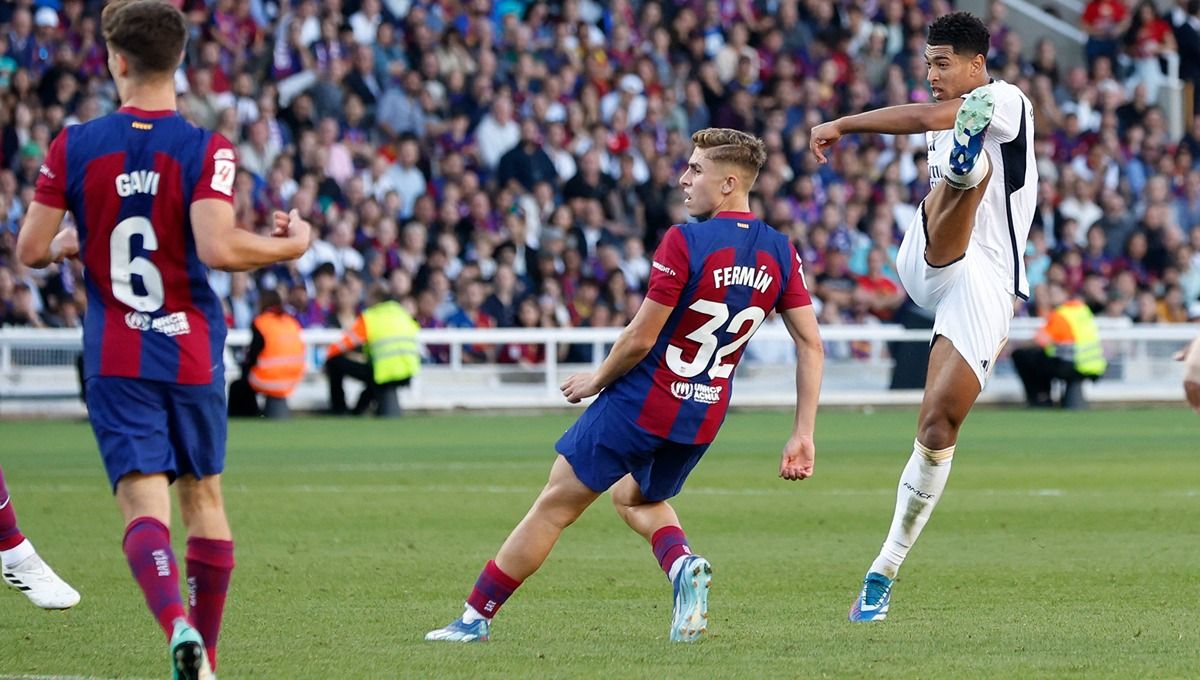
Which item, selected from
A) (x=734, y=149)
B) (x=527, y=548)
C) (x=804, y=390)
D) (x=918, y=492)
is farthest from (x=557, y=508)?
(x=918, y=492)

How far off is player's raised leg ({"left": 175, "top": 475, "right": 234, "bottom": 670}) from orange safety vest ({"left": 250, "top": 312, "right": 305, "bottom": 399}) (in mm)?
13328

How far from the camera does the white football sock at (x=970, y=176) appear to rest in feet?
24.7

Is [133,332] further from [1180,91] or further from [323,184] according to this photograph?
[1180,91]

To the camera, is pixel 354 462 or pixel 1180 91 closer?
pixel 354 462

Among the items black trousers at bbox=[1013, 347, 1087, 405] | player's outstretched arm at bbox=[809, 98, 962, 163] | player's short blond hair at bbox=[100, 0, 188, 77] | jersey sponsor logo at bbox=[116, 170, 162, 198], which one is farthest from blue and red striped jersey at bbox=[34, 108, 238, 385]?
black trousers at bbox=[1013, 347, 1087, 405]

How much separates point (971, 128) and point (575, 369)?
14067 mm

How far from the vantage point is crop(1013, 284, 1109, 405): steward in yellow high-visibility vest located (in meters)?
21.6

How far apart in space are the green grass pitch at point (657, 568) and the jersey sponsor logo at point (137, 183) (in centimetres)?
161

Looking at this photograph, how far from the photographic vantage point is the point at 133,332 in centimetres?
563

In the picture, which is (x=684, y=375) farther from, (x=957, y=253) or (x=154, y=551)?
(x=154, y=551)

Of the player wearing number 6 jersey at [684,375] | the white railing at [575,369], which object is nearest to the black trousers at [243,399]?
the white railing at [575,369]

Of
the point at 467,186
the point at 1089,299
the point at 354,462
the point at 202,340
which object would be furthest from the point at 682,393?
the point at 1089,299

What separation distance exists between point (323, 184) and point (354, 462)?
729cm

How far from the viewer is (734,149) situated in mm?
7031
